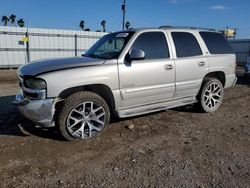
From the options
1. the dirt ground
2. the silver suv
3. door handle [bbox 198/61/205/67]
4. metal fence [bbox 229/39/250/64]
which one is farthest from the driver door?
metal fence [bbox 229/39/250/64]

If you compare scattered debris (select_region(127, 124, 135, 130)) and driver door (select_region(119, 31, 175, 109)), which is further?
scattered debris (select_region(127, 124, 135, 130))

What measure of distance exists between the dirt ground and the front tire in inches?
6.4

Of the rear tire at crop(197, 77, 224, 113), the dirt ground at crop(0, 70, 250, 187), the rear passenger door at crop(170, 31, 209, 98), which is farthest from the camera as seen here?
the rear tire at crop(197, 77, 224, 113)

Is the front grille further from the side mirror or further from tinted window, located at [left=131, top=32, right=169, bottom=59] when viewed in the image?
tinted window, located at [left=131, top=32, right=169, bottom=59]

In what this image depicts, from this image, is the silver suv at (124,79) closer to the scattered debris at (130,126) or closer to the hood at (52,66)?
the hood at (52,66)

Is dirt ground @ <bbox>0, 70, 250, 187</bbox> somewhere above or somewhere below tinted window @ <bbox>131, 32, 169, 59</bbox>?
below

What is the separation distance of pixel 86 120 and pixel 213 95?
3368mm

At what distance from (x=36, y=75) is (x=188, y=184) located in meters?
2.64

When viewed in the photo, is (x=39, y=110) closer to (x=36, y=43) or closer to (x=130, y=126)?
(x=130, y=126)

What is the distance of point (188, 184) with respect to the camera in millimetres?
2791

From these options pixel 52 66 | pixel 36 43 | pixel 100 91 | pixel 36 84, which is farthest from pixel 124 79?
pixel 36 43

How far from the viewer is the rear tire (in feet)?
17.9

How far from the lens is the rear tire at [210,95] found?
215 inches

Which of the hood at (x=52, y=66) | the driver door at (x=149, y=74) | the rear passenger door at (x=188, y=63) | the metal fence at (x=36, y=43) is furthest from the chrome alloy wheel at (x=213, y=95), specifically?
the metal fence at (x=36, y=43)
